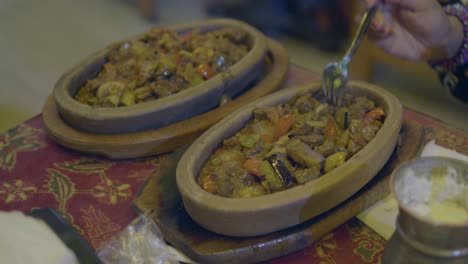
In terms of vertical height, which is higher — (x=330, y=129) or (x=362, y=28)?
(x=362, y=28)

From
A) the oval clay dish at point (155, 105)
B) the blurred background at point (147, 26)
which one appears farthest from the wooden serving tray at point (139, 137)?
the blurred background at point (147, 26)

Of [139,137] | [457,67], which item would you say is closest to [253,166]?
[139,137]

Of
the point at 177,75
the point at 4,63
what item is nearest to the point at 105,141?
the point at 177,75

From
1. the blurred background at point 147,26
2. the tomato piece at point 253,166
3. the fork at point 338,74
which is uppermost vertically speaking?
the fork at point 338,74

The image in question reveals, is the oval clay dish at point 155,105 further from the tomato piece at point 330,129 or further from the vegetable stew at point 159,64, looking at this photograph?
the tomato piece at point 330,129

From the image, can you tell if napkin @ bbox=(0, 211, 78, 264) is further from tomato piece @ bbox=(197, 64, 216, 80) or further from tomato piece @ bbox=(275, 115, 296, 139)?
tomato piece @ bbox=(197, 64, 216, 80)

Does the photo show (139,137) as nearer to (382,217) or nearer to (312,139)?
(312,139)
